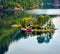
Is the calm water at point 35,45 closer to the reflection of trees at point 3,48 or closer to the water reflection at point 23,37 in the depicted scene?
the water reflection at point 23,37

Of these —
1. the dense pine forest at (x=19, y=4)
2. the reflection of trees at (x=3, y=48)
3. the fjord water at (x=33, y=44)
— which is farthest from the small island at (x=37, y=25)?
the dense pine forest at (x=19, y=4)

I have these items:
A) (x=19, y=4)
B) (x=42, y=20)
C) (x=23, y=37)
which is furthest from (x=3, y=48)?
(x=19, y=4)

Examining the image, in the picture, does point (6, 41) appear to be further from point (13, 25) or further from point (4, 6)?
point (4, 6)

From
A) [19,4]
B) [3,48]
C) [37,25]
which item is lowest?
[19,4]

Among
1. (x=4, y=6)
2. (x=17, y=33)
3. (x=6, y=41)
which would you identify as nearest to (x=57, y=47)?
(x=6, y=41)

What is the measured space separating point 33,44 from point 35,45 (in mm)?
263

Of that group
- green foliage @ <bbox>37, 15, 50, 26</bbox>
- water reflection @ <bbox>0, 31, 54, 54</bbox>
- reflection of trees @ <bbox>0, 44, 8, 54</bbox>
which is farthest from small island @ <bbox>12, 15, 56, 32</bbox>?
reflection of trees @ <bbox>0, 44, 8, 54</bbox>

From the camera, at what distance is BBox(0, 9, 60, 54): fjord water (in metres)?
15.1

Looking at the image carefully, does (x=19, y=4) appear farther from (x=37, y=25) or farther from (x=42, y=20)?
(x=37, y=25)

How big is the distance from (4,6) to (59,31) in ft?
60.3

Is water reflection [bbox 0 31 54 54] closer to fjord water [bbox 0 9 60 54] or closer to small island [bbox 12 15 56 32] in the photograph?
fjord water [bbox 0 9 60 54]

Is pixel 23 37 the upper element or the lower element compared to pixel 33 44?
lower

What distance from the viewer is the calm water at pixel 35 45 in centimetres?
1513

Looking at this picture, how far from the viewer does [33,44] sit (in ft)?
55.2
